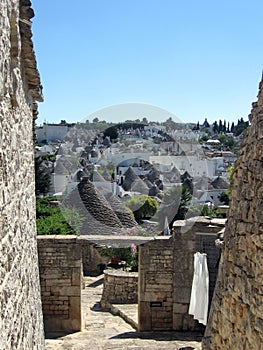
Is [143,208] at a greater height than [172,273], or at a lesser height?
greater

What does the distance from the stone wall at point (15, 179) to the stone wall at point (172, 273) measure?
4.87m

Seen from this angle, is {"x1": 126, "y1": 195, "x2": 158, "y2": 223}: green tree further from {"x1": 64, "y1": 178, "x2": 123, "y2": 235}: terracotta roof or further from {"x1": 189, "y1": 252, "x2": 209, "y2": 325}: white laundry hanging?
{"x1": 189, "y1": 252, "x2": 209, "y2": 325}: white laundry hanging

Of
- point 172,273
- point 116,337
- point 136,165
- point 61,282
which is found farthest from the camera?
point 136,165

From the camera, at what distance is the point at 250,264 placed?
373 centimetres

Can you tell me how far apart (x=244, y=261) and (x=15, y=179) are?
77.5 inches

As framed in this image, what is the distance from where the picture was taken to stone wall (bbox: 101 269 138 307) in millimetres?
11750

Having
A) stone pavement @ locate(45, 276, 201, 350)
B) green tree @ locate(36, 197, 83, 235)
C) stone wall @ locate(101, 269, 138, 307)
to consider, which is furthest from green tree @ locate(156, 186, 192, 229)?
stone pavement @ locate(45, 276, 201, 350)

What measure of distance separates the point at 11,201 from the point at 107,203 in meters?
13.5

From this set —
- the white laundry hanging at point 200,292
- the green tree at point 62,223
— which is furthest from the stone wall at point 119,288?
the green tree at point 62,223

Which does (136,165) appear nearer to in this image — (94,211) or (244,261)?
(94,211)

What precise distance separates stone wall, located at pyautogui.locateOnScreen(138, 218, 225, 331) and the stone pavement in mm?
342

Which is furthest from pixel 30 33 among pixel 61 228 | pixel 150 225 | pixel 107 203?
pixel 150 225

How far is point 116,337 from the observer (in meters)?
9.41

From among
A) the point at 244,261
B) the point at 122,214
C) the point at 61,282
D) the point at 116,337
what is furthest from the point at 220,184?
the point at 244,261
